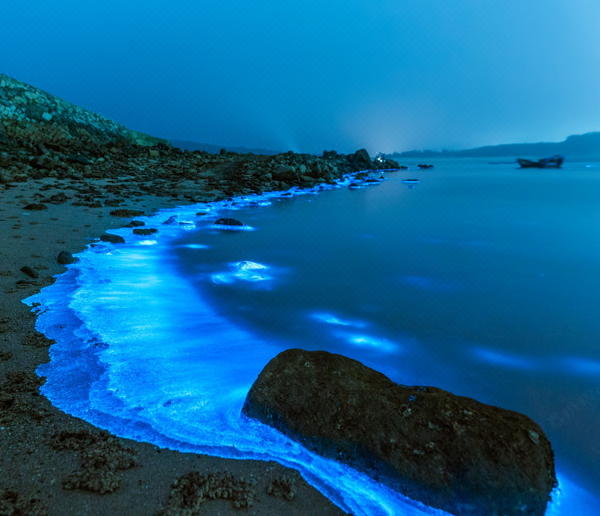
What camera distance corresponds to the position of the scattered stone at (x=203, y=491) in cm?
134

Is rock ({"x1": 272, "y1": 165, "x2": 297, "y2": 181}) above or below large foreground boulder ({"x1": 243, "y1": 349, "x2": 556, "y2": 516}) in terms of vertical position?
above

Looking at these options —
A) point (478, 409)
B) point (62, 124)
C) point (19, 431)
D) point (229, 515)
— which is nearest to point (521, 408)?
point (478, 409)

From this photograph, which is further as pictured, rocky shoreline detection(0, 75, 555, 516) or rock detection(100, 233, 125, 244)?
rock detection(100, 233, 125, 244)

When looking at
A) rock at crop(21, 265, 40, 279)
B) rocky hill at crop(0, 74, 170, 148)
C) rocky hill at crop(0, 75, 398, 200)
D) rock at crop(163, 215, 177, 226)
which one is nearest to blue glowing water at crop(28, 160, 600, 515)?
rock at crop(21, 265, 40, 279)

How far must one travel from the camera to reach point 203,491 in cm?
142

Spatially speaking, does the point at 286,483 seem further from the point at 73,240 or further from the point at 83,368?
the point at 73,240

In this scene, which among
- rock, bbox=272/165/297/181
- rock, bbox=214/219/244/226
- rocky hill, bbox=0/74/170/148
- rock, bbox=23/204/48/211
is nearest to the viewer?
rock, bbox=23/204/48/211

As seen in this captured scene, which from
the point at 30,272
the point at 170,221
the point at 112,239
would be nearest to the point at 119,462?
the point at 30,272

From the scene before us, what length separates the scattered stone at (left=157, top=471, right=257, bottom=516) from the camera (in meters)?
1.34

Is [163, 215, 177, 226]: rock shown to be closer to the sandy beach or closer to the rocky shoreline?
the rocky shoreline

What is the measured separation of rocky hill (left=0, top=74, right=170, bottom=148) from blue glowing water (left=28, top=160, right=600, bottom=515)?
17.8 metres

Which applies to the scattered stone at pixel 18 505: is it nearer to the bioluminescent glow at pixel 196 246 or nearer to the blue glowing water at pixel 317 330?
the blue glowing water at pixel 317 330

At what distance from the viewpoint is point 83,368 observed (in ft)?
7.24

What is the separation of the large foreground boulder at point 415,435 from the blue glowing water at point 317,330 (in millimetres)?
87
